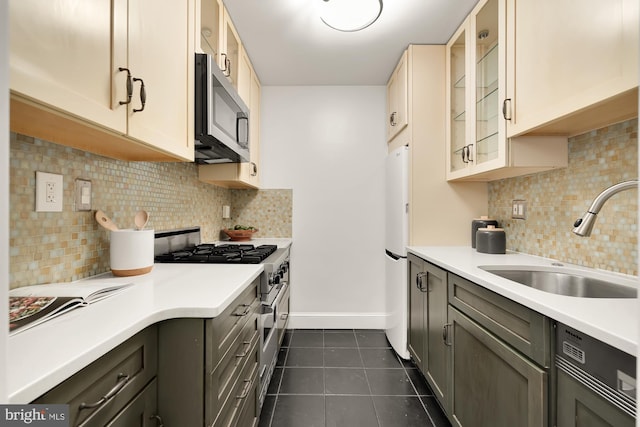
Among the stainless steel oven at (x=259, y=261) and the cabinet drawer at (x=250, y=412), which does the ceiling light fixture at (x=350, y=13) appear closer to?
the stainless steel oven at (x=259, y=261)

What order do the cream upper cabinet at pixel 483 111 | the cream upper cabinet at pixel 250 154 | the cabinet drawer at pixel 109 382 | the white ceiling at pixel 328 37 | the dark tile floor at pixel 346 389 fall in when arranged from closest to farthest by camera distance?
the cabinet drawer at pixel 109 382
the cream upper cabinet at pixel 483 111
the dark tile floor at pixel 346 389
the white ceiling at pixel 328 37
the cream upper cabinet at pixel 250 154

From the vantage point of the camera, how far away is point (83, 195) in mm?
1112

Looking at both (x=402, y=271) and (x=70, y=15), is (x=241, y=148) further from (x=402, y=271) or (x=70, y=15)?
(x=402, y=271)

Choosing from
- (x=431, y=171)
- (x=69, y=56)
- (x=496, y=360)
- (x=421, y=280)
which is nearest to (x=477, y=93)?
(x=431, y=171)

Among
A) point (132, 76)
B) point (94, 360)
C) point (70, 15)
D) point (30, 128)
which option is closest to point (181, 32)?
→ point (132, 76)

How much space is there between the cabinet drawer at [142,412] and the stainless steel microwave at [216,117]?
3.37 feet

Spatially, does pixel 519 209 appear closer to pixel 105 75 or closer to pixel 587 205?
pixel 587 205

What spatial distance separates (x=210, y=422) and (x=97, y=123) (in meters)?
0.89

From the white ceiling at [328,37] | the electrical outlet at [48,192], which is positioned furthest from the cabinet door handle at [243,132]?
the electrical outlet at [48,192]

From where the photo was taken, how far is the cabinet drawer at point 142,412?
2.17 ft

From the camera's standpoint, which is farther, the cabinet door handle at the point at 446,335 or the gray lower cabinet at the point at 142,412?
the cabinet door handle at the point at 446,335

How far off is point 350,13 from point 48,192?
1722 millimetres

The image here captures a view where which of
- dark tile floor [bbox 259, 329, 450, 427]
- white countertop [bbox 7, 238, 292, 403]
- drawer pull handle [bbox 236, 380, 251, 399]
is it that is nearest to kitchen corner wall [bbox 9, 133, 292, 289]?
white countertop [bbox 7, 238, 292, 403]

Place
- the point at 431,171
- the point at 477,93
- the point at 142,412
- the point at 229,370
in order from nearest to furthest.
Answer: the point at 142,412, the point at 229,370, the point at 477,93, the point at 431,171
